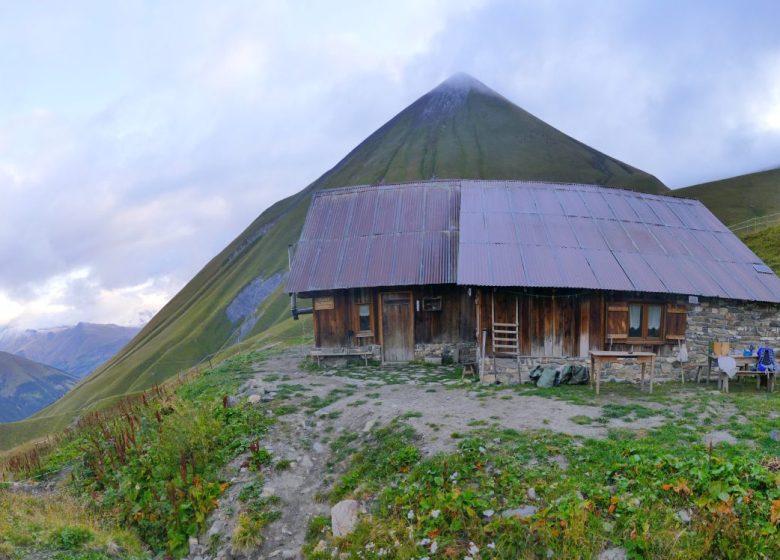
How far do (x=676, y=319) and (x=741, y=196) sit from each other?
97.4 m

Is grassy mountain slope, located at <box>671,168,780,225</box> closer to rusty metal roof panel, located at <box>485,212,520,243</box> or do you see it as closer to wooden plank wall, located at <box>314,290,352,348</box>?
rusty metal roof panel, located at <box>485,212,520,243</box>

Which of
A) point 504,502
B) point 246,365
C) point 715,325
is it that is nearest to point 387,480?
point 504,502

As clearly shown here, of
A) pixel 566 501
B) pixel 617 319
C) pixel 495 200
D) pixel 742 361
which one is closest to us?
pixel 566 501

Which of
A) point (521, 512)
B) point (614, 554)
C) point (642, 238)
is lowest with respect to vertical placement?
point (614, 554)

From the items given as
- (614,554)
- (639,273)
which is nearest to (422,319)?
(639,273)

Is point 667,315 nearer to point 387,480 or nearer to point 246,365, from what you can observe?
point 387,480

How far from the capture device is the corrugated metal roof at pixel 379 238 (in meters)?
22.0

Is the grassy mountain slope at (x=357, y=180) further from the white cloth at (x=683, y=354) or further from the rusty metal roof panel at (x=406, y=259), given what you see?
the white cloth at (x=683, y=354)

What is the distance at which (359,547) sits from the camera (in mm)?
7895

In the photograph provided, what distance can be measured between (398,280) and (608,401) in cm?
1047

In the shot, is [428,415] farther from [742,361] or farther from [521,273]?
[742,361]

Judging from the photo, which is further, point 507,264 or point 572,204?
point 572,204

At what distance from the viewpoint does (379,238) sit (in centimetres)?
2409

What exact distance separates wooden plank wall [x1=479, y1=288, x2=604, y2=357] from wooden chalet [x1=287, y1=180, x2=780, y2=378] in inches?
1.7
